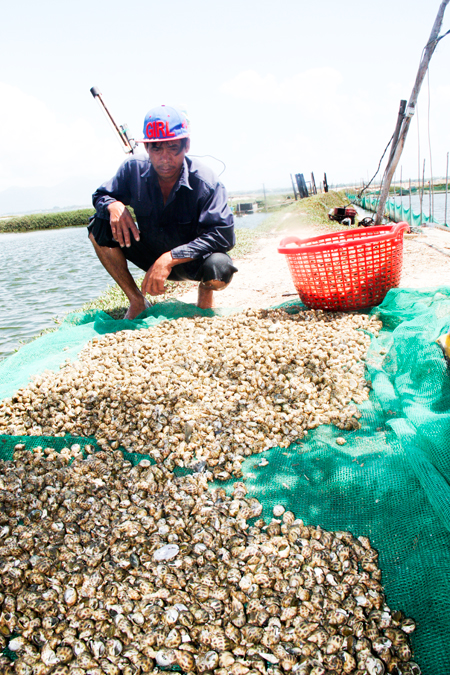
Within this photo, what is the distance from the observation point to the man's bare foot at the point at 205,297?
3932 mm

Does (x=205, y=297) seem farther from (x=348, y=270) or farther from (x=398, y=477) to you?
(x=398, y=477)

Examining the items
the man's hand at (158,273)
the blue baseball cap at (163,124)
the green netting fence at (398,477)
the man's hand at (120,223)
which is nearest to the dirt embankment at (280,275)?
the man's hand at (158,273)

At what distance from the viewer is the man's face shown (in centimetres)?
329

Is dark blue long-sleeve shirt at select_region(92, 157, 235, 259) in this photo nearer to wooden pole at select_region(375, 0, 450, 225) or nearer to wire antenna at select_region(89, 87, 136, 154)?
wire antenna at select_region(89, 87, 136, 154)

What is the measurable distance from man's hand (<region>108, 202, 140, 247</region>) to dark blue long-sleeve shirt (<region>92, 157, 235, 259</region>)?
0.37 feet

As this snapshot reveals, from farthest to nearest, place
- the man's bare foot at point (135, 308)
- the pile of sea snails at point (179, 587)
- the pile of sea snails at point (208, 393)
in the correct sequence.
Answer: the man's bare foot at point (135, 308) < the pile of sea snails at point (208, 393) < the pile of sea snails at point (179, 587)

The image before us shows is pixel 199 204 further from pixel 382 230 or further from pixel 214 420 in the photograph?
pixel 214 420

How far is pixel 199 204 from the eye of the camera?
11.7ft

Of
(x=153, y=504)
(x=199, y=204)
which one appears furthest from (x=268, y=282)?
(x=153, y=504)

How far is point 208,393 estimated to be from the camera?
95.2 inches

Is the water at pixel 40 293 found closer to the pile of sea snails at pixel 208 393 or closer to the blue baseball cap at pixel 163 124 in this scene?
the pile of sea snails at pixel 208 393

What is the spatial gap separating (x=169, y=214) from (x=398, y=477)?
109 inches

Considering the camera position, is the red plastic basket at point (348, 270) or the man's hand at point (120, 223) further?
the man's hand at point (120, 223)

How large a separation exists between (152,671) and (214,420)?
1122mm
